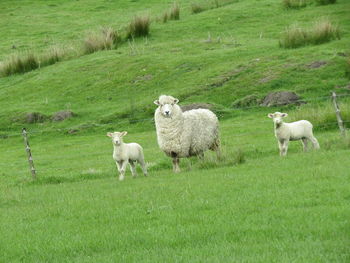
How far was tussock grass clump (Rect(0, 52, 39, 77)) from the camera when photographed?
1351 inches

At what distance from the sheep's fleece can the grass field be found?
550 millimetres

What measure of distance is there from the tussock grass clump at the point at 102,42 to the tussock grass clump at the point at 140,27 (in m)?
0.79

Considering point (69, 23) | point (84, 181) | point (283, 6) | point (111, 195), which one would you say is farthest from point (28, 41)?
point (111, 195)

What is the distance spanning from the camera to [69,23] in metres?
47.3

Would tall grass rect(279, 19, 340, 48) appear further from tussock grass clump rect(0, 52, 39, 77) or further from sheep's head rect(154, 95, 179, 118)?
sheep's head rect(154, 95, 179, 118)

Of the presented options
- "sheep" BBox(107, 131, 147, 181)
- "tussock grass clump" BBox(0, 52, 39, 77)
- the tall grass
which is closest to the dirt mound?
the tall grass

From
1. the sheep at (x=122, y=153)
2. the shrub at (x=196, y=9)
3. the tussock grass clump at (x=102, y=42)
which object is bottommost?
the tussock grass clump at (x=102, y=42)

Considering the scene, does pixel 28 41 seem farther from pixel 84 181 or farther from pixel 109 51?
pixel 84 181

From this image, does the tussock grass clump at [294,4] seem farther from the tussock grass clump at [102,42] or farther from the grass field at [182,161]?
the tussock grass clump at [102,42]

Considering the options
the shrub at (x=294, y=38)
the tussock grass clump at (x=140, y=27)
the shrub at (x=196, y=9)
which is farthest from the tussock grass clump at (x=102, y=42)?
the shrub at (x=294, y=38)

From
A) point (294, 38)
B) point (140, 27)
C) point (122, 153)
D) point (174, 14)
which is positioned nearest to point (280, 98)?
point (294, 38)

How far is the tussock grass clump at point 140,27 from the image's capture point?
118ft

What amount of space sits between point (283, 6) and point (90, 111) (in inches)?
630

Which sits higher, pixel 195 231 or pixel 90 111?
pixel 195 231
